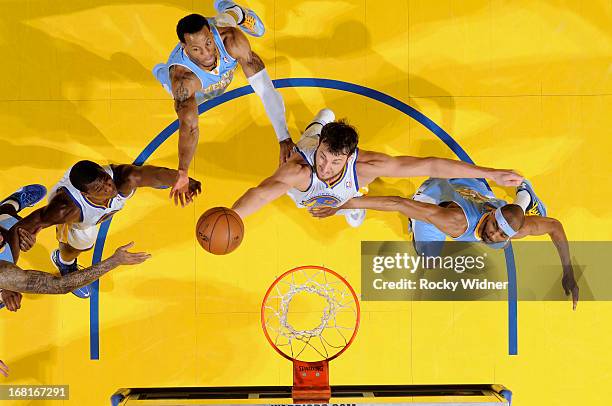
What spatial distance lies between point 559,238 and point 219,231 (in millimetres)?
2930

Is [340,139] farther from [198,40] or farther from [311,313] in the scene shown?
[311,313]

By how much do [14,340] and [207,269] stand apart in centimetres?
175

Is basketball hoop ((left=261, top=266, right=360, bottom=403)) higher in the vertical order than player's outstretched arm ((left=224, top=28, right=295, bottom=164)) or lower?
lower

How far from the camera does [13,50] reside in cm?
503

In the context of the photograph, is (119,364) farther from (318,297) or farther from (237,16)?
(237,16)

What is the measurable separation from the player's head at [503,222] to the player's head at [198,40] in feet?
8.22

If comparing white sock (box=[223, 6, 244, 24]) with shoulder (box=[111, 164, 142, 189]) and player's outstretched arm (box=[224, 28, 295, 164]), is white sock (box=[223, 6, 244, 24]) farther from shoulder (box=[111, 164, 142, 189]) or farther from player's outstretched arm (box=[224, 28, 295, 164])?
shoulder (box=[111, 164, 142, 189])

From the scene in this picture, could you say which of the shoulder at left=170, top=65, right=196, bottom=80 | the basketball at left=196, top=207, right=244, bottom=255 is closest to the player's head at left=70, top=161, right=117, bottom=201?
the shoulder at left=170, top=65, right=196, bottom=80

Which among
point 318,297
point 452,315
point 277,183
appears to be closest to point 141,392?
point 318,297

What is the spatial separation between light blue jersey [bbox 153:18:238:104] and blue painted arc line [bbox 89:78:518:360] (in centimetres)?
18

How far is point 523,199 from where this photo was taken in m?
4.84

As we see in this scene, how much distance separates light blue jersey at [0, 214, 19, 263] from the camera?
14.8 ft

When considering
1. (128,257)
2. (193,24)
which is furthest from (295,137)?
(128,257)

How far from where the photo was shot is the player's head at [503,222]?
460 centimetres
